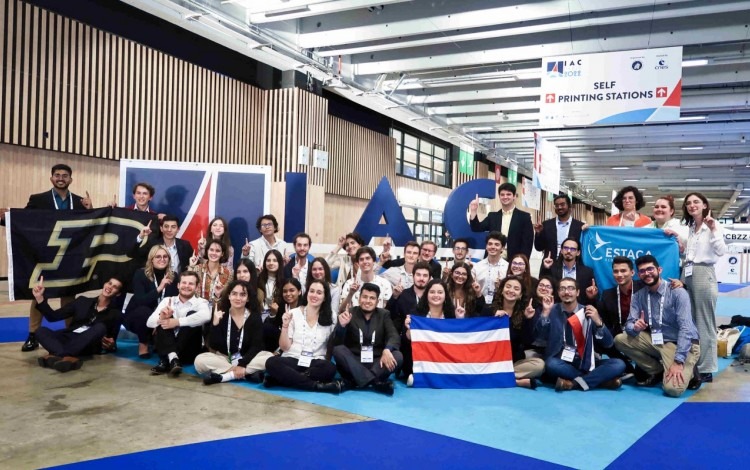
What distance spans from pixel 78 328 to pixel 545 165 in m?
10.9

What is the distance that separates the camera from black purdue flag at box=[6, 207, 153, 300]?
5.48m

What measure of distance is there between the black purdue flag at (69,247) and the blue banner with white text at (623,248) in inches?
188

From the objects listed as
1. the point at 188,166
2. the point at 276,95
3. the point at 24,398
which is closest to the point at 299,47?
the point at 276,95

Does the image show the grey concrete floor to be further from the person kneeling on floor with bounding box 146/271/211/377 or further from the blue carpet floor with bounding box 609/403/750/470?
the blue carpet floor with bounding box 609/403/750/470

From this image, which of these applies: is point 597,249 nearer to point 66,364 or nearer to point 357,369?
point 357,369

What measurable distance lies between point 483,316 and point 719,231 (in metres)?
2.23

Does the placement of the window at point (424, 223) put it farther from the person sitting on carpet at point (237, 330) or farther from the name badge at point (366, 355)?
the name badge at point (366, 355)

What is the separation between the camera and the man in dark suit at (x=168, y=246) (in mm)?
5973

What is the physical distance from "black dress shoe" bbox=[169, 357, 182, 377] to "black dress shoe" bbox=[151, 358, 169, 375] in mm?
47

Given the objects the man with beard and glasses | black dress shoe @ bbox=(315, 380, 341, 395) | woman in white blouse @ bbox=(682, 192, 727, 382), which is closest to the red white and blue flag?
black dress shoe @ bbox=(315, 380, 341, 395)

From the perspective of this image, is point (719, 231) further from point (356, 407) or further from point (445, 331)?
point (356, 407)

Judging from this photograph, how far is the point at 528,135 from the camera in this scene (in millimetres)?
18781

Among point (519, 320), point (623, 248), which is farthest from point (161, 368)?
point (623, 248)

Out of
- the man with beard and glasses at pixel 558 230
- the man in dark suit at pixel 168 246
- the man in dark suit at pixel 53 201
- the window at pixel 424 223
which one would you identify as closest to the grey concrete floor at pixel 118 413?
the man in dark suit at pixel 53 201
